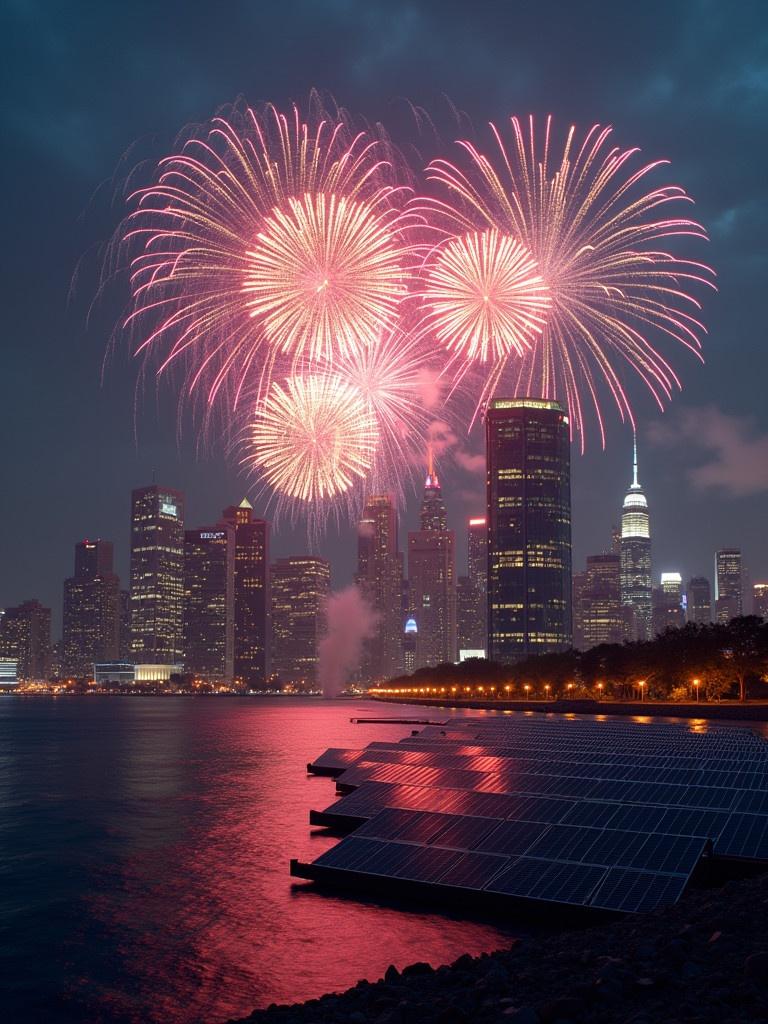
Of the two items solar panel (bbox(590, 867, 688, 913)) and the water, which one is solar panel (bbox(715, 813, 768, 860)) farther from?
the water

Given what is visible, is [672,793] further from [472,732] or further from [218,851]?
[472,732]

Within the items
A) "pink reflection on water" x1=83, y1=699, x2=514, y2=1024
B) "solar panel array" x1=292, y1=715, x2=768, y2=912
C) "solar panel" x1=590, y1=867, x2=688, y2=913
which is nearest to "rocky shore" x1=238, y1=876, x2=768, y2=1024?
"solar panel" x1=590, y1=867, x2=688, y2=913

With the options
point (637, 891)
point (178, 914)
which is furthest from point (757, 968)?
point (178, 914)

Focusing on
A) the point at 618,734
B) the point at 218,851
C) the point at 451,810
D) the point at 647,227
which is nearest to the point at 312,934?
the point at 451,810

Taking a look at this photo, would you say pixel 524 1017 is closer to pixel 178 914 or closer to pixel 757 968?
pixel 757 968

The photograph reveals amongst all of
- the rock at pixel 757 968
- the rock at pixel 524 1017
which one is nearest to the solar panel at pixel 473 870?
the rock at pixel 757 968

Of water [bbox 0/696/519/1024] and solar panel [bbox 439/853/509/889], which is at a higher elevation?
solar panel [bbox 439/853/509/889]

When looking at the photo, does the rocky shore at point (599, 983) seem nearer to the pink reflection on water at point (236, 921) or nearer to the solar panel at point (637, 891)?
the solar panel at point (637, 891)
